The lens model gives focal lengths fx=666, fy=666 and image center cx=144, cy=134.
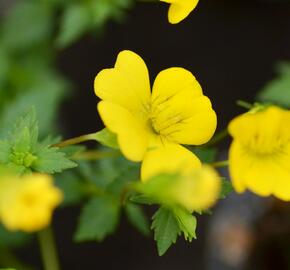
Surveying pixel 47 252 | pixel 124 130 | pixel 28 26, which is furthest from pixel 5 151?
pixel 28 26

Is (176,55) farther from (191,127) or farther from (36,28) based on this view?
(191,127)

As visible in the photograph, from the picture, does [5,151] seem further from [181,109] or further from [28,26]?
[28,26]

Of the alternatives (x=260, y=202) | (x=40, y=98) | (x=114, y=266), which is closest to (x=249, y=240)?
(x=260, y=202)

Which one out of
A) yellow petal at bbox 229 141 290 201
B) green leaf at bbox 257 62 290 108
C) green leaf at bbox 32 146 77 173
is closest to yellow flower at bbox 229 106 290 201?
yellow petal at bbox 229 141 290 201

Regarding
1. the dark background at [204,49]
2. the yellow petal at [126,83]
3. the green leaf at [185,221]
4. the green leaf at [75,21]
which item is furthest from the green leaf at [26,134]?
the dark background at [204,49]

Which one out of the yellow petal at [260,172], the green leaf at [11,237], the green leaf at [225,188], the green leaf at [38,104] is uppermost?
the yellow petal at [260,172]

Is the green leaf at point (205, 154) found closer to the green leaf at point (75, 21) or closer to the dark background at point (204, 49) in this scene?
the green leaf at point (75, 21)

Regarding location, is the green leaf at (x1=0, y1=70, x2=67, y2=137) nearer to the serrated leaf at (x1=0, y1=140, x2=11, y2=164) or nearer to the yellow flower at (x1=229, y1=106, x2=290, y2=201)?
the serrated leaf at (x1=0, y1=140, x2=11, y2=164)
